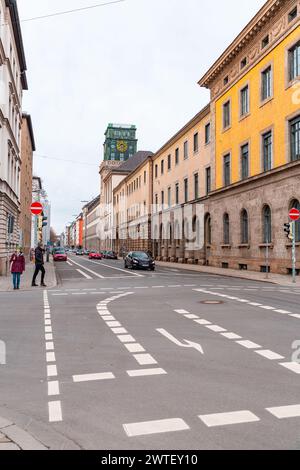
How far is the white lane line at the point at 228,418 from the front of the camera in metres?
4.13

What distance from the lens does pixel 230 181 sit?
36906 mm

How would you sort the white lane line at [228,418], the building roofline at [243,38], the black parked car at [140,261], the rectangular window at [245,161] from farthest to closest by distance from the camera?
the black parked car at [140,261] → the rectangular window at [245,161] → the building roofline at [243,38] → the white lane line at [228,418]

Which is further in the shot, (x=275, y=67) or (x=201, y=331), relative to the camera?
(x=275, y=67)

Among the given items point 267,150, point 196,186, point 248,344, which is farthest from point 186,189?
point 248,344

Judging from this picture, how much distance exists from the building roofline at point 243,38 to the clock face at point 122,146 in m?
101

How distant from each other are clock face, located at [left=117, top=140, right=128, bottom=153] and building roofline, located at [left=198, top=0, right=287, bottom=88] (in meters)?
101

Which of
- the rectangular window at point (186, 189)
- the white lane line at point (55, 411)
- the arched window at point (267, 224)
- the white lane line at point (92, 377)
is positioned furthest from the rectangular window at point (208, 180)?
the white lane line at point (55, 411)

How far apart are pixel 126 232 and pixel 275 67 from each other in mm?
59390

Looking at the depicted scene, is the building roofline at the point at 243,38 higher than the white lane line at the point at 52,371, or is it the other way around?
the building roofline at the point at 243,38

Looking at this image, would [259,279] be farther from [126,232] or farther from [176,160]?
[126,232]

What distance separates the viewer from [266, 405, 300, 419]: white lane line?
428cm

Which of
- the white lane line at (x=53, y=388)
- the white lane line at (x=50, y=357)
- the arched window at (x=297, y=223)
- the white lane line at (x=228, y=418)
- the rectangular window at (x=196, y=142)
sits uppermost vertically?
the rectangular window at (x=196, y=142)

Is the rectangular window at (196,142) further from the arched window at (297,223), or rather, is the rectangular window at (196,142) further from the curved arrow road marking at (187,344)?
the curved arrow road marking at (187,344)
